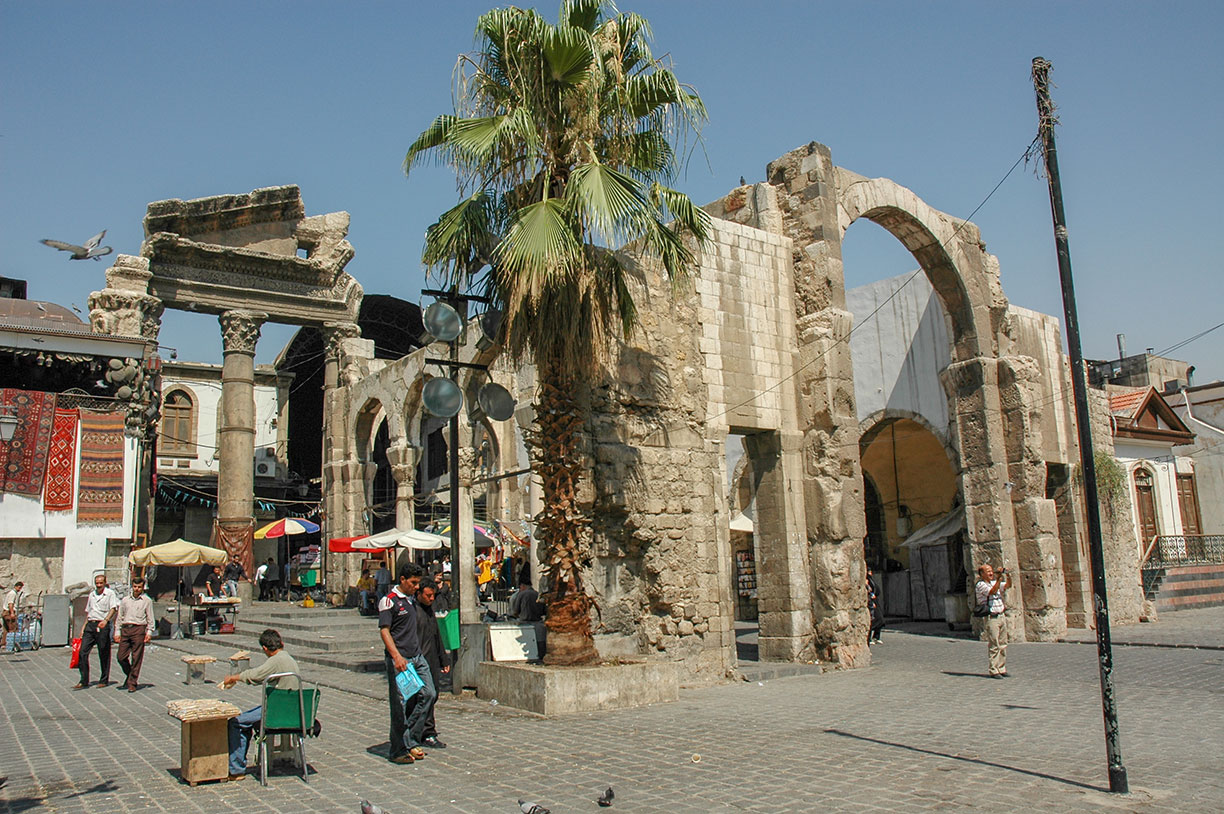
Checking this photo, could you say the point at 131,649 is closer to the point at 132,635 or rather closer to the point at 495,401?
the point at 132,635

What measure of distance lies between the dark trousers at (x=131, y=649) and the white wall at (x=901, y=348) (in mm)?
14957

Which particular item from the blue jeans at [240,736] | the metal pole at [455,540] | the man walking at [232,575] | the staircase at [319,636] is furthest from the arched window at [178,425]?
the blue jeans at [240,736]

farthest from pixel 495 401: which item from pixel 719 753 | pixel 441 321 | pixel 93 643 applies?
pixel 93 643

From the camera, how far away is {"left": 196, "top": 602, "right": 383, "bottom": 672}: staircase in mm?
14469

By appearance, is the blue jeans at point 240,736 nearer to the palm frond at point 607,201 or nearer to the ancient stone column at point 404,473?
the palm frond at point 607,201

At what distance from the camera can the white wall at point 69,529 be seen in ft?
61.0

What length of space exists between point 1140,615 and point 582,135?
17329 millimetres

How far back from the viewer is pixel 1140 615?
65.6 feet

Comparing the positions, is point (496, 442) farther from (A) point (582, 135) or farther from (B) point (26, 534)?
(A) point (582, 135)

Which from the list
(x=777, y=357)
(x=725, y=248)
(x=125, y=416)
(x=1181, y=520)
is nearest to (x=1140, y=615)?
(x=1181, y=520)

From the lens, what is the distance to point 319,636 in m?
17.1

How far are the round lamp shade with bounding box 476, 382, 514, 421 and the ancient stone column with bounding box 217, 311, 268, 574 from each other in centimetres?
1657

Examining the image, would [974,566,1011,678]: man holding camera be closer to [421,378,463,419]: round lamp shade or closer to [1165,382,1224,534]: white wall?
[421,378,463,419]: round lamp shade

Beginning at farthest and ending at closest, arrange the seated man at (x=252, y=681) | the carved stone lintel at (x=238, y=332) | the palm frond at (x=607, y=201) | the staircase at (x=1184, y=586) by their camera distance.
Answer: the carved stone lintel at (x=238, y=332) < the staircase at (x=1184, y=586) < the palm frond at (x=607, y=201) < the seated man at (x=252, y=681)
